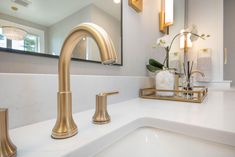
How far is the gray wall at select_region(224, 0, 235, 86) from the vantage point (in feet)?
6.91

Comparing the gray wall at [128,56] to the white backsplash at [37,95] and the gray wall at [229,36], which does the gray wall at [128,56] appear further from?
the gray wall at [229,36]

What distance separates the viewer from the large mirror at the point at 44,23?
1.22 feet

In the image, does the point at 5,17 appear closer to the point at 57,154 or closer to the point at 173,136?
the point at 57,154

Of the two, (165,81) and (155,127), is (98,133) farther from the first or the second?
(165,81)

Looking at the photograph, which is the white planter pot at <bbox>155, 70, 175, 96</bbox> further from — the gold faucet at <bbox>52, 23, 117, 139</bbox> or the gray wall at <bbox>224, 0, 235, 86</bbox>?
the gray wall at <bbox>224, 0, 235, 86</bbox>

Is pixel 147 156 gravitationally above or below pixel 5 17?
below

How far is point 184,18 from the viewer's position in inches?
74.3

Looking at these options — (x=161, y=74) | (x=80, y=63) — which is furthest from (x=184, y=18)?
(x=80, y=63)

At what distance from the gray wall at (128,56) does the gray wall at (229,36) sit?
1.54 m

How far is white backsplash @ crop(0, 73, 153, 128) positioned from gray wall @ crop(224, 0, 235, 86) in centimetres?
227

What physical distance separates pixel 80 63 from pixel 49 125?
247 millimetres

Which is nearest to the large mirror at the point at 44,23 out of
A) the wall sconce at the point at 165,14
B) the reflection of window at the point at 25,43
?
the reflection of window at the point at 25,43

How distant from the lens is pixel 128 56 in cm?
83

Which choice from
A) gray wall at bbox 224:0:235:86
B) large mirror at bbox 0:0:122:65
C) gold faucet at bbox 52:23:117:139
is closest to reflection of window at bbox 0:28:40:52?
large mirror at bbox 0:0:122:65
